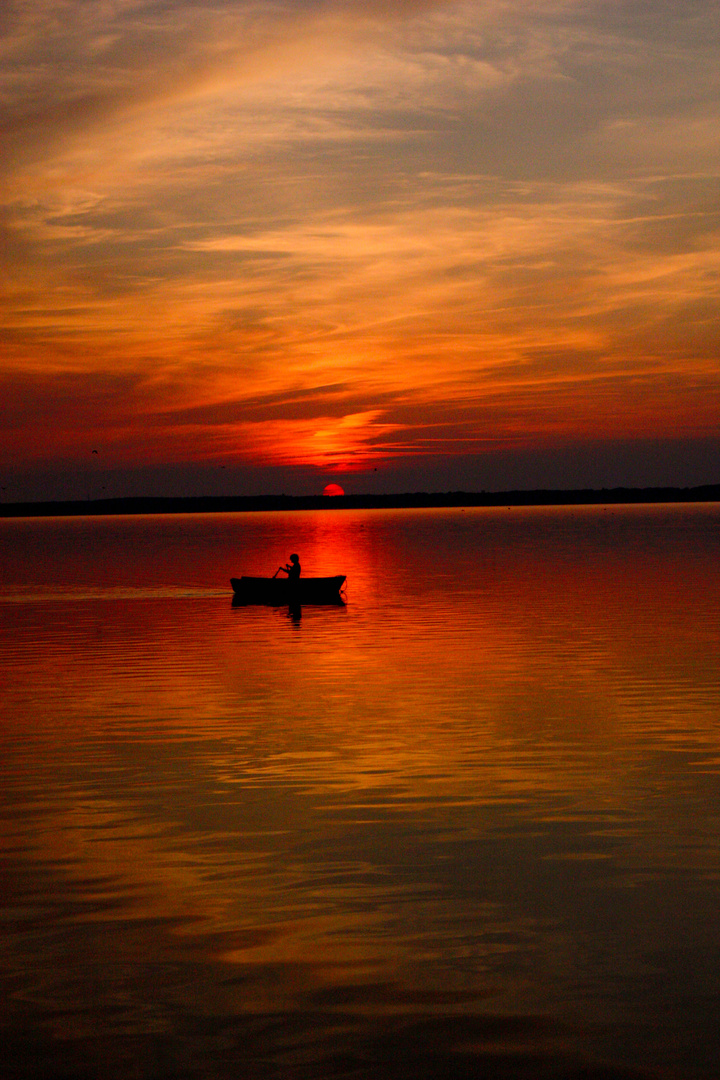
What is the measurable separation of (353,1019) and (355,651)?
94.8 feet

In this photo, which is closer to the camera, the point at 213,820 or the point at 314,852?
the point at 314,852

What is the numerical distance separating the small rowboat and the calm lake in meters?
19.7

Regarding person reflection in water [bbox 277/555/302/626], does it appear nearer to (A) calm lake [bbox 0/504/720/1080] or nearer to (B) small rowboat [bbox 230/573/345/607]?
(B) small rowboat [bbox 230/573/345/607]

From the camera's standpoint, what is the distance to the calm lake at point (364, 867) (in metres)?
10.4

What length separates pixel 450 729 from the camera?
24.5 meters

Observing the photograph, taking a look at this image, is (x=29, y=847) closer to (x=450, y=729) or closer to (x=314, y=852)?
(x=314, y=852)

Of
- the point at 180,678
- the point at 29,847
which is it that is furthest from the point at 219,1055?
the point at 180,678

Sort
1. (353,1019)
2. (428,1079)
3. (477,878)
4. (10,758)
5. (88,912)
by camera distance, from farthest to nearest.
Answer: (10,758) → (477,878) → (88,912) → (353,1019) → (428,1079)

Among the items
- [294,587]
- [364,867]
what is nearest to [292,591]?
[294,587]

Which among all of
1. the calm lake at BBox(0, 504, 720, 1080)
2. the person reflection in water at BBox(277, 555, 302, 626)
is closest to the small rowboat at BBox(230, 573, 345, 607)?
the person reflection in water at BBox(277, 555, 302, 626)

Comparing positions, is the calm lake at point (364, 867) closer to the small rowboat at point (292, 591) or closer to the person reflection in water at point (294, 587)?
the small rowboat at point (292, 591)

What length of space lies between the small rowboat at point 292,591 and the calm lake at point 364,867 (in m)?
19.7

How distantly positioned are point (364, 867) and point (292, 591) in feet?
140

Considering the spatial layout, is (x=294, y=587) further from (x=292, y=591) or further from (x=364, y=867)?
(x=364, y=867)
